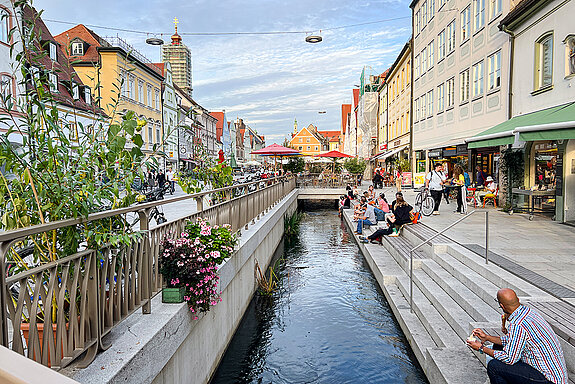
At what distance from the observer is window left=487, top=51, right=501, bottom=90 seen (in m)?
17.4

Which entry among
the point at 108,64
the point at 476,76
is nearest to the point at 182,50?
the point at 108,64

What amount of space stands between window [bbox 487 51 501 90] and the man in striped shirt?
50.4 feet

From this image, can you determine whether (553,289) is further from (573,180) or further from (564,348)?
(573,180)

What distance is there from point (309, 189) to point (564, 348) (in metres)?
27.2

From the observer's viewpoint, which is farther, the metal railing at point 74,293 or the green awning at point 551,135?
the green awning at point 551,135

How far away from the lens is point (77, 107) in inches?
151

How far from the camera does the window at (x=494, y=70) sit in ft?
57.1

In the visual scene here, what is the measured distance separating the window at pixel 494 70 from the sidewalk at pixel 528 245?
586cm

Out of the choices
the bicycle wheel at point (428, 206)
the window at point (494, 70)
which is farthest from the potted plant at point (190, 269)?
the window at point (494, 70)

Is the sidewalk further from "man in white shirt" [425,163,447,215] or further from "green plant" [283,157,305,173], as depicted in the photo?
"green plant" [283,157,305,173]

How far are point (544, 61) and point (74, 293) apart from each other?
15.0 meters

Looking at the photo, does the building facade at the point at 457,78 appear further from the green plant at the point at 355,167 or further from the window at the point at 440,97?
the green plant at the point at 355,167

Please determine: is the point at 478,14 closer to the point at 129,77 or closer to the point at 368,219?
the point at 368,219

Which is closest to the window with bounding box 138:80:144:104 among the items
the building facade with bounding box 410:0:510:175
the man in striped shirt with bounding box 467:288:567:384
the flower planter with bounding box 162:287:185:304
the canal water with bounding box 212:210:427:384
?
the building facade with bounding box 410:0:510:175
